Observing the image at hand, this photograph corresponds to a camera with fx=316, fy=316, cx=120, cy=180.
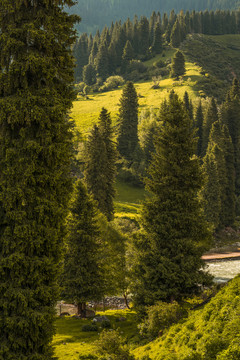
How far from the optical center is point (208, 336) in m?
12.6

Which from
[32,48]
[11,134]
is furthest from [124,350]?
[32,48]

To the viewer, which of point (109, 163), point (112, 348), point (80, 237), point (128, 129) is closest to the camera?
point (112, 348)

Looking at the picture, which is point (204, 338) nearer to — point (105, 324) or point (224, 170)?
point (105, 324)

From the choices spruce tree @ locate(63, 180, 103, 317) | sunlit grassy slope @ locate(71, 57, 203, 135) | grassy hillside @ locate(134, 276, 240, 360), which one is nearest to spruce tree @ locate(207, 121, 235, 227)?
spruce tree @ locate(63, 180, 103, 317)

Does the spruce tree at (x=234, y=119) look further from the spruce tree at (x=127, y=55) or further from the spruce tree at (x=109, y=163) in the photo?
the spruce tree at (x=127, y=55)

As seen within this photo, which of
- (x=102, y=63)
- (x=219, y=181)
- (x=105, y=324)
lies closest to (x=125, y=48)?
(x=102, y=63)

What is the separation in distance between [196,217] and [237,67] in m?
155

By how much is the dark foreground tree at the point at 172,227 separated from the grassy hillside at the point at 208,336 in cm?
387

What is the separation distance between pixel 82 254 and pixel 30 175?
60.9 ft

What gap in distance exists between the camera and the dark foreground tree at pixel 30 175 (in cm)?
1230

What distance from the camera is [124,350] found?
1639 centimetres

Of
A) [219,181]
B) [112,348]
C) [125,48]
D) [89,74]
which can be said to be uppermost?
[125,48]

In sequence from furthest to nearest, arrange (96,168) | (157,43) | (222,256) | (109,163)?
(157,43), (222,256), (109,163), (96,168)

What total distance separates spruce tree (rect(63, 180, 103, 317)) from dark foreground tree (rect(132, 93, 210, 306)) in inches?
276
